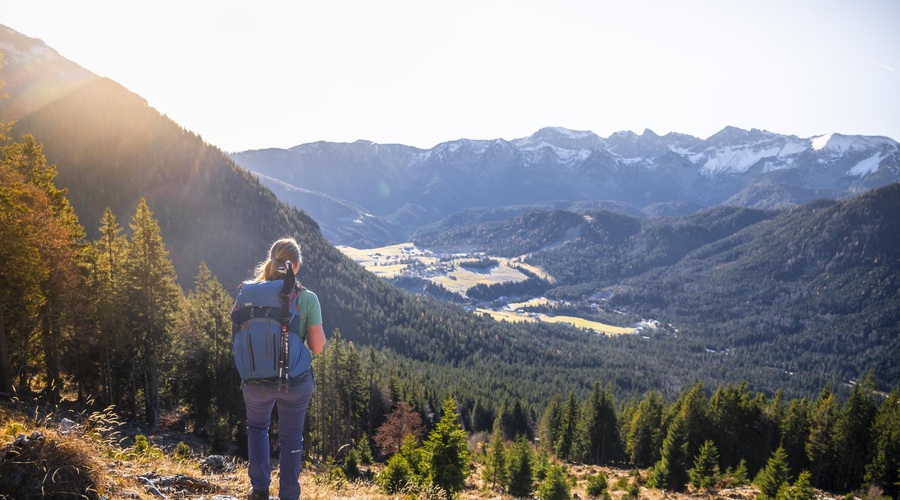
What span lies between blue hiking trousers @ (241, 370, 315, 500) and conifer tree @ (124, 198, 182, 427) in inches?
860

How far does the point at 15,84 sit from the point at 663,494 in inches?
7403

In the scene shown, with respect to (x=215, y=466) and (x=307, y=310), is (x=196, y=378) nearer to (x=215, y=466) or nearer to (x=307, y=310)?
(x=215, y=466)

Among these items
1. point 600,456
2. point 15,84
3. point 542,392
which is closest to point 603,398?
point 600,456

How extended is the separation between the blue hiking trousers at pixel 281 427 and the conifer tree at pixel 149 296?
21.9 meters

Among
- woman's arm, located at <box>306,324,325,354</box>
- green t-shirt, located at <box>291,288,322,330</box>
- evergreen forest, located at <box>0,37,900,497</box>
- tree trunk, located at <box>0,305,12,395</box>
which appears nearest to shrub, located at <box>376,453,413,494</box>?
evergreen forest, located at <box>0,37,900,497</box>

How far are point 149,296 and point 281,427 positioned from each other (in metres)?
24.1

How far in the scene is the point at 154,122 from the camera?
Answer: 14900 centimetres

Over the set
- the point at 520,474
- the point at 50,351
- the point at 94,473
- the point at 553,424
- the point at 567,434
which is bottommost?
the point at 553,424

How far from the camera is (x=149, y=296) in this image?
2555 cm

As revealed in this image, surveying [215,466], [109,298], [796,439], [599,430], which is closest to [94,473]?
[215,466]

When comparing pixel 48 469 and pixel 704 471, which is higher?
pixel 48 469

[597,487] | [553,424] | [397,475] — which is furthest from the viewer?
[553,424]

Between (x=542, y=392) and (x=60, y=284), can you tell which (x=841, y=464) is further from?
(x=542, y=392)

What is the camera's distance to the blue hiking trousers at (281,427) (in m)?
6.46
